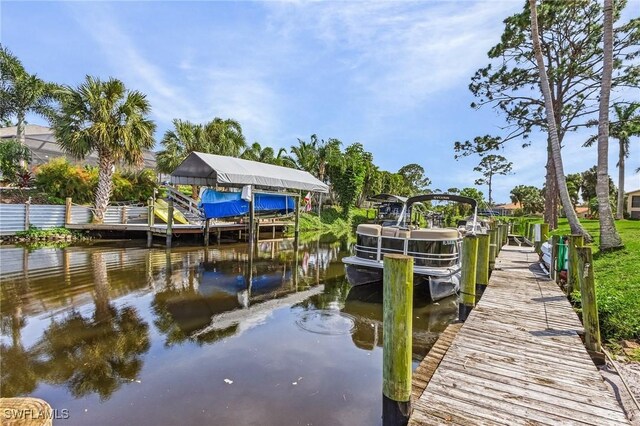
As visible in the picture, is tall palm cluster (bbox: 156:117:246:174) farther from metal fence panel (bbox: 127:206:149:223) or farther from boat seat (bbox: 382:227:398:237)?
boat seat (bbox: 382:227:398:237)

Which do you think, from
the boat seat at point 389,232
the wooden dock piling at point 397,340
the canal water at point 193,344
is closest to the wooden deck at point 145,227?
the canal water at point 193,344

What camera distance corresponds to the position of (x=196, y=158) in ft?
51.3

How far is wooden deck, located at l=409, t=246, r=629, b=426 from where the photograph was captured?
269cm

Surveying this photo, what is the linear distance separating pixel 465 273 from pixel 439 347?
2166mm

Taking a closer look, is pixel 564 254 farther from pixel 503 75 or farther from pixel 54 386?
pixel 503 75

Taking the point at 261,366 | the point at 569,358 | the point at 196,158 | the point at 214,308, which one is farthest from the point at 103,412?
the point at 196,158

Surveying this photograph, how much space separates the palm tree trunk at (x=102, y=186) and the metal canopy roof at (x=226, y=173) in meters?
3.28

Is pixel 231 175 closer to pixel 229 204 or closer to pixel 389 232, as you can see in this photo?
pixel 229 204

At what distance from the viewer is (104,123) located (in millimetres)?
16047

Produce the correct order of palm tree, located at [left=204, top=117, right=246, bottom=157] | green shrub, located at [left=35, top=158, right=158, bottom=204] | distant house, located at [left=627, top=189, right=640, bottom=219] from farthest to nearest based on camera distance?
distant house, located at [left=627, top=189, right=640, bottom=219] → palm tree, located at [left=204, top=117, right=246, bottom=157] → green shrub, located at [left=35, top=158, right=158, bottom=204]

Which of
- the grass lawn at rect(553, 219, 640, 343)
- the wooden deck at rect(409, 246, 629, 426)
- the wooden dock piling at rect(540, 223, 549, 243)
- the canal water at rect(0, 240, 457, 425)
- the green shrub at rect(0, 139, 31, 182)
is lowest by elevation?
the canal water at rect(0, 240, 457, 425)

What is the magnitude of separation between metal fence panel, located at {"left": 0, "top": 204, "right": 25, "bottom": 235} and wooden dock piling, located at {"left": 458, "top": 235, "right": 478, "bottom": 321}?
728 inches

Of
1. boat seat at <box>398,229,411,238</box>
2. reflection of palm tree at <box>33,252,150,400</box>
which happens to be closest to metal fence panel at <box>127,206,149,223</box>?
reflection of palm tree at <box>33,252,150,400</box>

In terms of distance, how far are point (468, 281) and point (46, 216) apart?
18.8 metres
